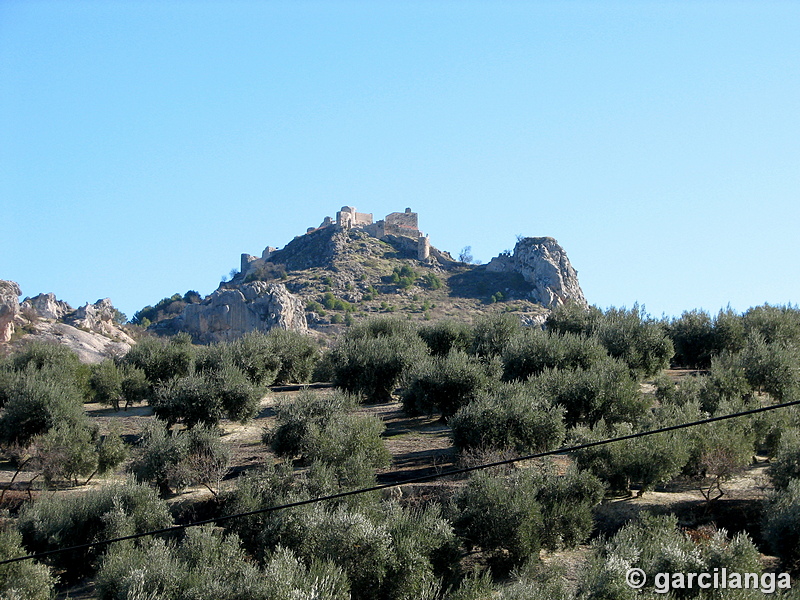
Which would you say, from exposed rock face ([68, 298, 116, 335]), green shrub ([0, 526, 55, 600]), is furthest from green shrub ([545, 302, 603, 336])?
exposed rock face ([68, 298, 116, 335])

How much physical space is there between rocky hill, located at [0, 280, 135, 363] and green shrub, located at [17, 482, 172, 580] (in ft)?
99.1

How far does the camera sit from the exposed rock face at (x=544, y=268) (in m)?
111

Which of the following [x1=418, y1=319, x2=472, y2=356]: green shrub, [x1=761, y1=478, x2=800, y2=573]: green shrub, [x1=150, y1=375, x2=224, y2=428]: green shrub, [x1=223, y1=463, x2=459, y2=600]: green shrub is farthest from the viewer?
[x1=418, y1=319, x2=472, y2=356]: green shrub

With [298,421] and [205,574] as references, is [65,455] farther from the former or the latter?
[205,574]

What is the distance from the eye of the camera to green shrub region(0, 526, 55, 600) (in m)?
16.5

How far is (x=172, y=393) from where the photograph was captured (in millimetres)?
27203

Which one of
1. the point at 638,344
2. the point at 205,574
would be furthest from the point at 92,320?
the point at 205,574

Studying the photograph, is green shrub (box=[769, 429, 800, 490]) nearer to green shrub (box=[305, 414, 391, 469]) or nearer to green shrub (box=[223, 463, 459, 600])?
green shrub (box=[223, 463, 459, 600])

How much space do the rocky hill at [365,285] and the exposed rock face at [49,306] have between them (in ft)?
43.1

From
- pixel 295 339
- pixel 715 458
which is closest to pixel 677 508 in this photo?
pixel 715 458

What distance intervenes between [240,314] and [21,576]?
69.0 meters

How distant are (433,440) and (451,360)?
3.28 metres

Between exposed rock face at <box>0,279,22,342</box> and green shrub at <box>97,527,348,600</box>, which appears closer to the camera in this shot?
green shrub at <box>97,527,348,600</box>

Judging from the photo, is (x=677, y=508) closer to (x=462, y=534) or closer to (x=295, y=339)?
(x=462, y=534)
